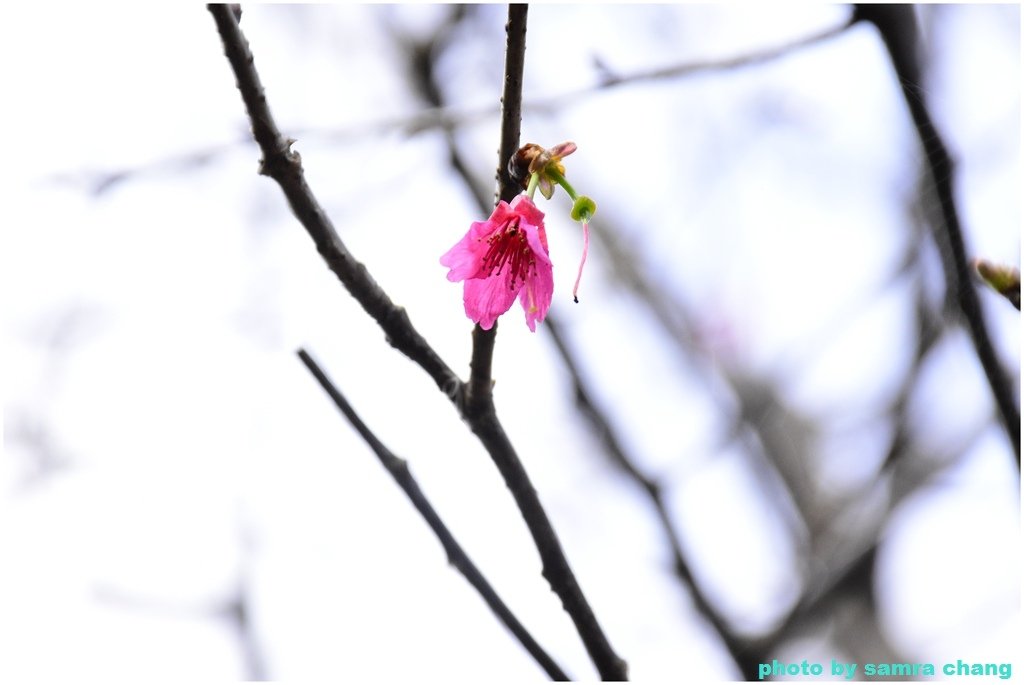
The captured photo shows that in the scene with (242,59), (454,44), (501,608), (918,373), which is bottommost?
(501,608)

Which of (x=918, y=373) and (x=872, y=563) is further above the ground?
(x=918, y=373)

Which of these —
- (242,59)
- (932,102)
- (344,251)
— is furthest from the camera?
(932,102)

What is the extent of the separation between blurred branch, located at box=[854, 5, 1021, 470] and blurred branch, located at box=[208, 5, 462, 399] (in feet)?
3.07

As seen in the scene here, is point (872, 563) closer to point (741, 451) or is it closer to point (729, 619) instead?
point (729, 619)

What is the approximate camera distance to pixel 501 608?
1.07m

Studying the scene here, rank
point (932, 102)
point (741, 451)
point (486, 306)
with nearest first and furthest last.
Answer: point (486, 306)
point (932, 102)
point (741, 451)

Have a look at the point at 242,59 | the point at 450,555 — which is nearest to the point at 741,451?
the point at 450,555

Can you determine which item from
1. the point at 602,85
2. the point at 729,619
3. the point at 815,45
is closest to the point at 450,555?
the point at 602,85

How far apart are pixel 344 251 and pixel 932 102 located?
1.09 meters

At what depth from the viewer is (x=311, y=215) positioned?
100 cm

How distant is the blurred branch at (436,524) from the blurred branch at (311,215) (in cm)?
11

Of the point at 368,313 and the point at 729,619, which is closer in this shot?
the point at 368,313

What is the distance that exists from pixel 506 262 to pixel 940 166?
31.4 inches

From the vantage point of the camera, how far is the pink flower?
1172 millimetres
